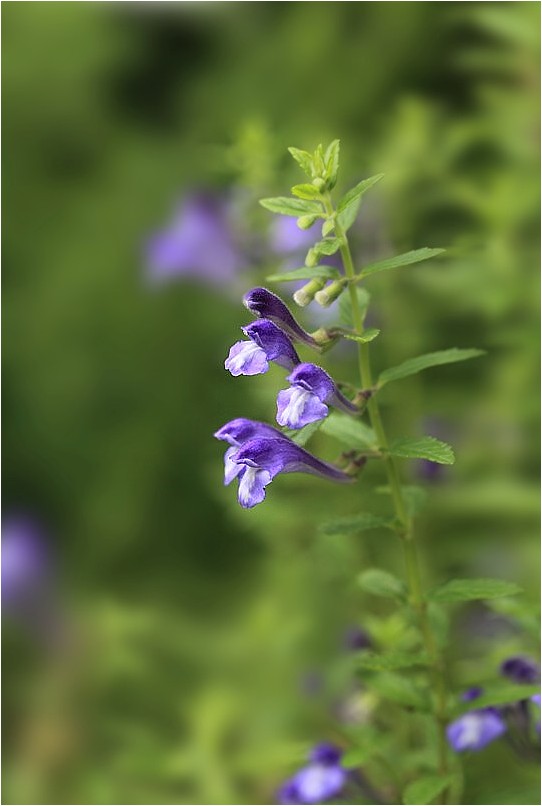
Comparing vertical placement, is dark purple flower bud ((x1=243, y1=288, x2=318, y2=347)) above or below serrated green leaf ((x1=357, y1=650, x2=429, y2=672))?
above

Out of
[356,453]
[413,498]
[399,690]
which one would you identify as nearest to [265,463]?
[356,453]

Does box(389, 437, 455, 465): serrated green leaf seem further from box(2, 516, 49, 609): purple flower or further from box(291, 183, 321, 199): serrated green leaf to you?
box(2, 516, 49, 609): purple flower

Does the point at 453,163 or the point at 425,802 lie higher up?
the point at 453,163

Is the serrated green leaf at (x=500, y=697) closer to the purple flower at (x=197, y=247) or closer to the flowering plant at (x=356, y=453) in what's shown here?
the flowering plant at (x=356, y=453)

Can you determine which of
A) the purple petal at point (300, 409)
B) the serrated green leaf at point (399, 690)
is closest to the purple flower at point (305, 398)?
the purple petal at point (300, 409)

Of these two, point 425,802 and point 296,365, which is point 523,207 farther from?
point 425,802

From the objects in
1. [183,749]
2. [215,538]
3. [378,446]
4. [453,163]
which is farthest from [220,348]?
[378,446]

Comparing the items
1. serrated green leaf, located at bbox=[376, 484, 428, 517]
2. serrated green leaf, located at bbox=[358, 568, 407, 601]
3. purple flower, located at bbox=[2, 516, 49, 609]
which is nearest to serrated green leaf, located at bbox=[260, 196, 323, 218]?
serrated green leaf, located at bbox=[376, 484, 428, 517]
